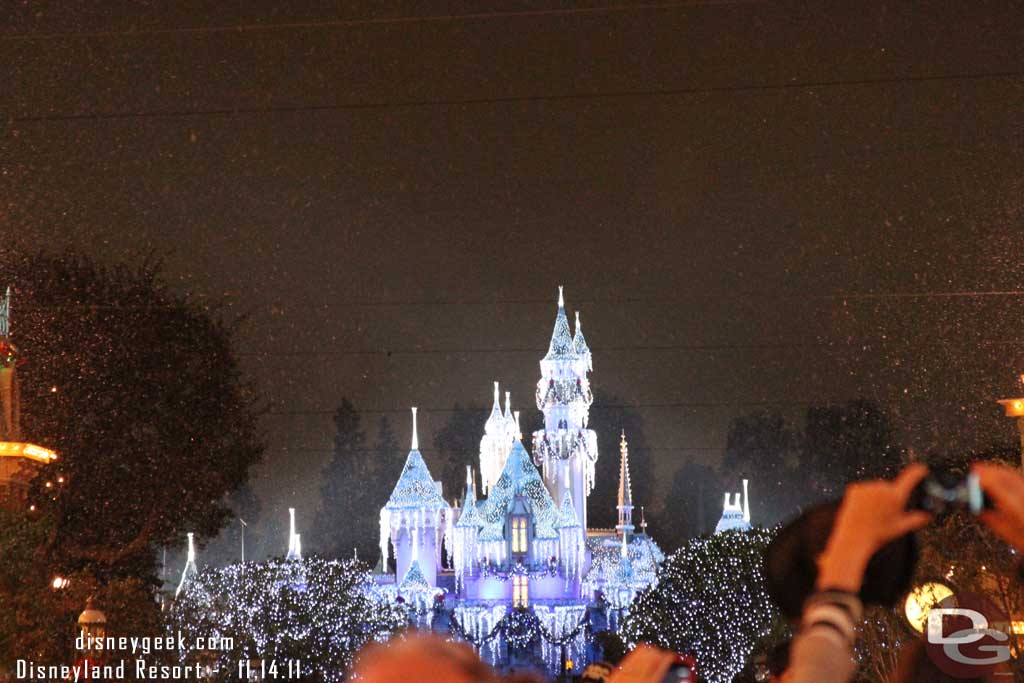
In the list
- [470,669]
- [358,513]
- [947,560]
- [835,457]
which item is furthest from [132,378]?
[358,513]

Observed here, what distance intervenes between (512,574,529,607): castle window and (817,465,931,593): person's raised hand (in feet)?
268

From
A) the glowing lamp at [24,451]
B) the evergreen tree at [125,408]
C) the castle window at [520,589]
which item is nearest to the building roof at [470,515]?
the castle window at [520,589]

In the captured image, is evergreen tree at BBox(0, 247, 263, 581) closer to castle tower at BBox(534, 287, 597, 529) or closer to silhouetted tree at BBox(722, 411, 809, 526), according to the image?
castle tower at BBox(534, 287, 597, 529)

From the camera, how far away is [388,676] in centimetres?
201

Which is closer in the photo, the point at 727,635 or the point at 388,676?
the point at 388,676

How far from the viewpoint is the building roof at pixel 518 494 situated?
8381cm

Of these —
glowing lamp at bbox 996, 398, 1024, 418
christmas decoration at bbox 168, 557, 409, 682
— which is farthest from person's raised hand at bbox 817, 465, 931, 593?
christmas decoration at bbox 168, 557, 409, 682

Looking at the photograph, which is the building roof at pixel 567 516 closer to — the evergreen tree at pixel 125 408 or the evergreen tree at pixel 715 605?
the evergreen tree at pixel 715 605

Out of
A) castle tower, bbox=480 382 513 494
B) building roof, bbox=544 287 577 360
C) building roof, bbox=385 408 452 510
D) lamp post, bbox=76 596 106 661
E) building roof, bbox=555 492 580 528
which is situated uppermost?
building roof, bbox=544 287 577 360

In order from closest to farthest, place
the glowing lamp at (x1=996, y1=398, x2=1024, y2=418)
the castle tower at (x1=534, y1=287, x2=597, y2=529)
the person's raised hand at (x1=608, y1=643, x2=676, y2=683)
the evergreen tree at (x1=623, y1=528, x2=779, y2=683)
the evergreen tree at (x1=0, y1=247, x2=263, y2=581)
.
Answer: the person's raised hand at (x1=608, y1=643, x2=676, y2=683) → the glowing lamp at (x1=996, y1=398, x2=1024, y2=418) → the evergreen tree at (x1=0, y1=247, x2=263, y2=581) → the evergreen tree at (x1=623, y1=528, x2=779, y2=683) → the castle tower at (x1=534, y1=287, x2=597, y2=529)

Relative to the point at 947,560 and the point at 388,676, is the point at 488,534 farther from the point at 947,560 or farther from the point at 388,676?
the point at 388,676

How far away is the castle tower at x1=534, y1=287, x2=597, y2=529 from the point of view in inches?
3558

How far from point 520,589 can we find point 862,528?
82.3m

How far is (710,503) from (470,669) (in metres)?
119
